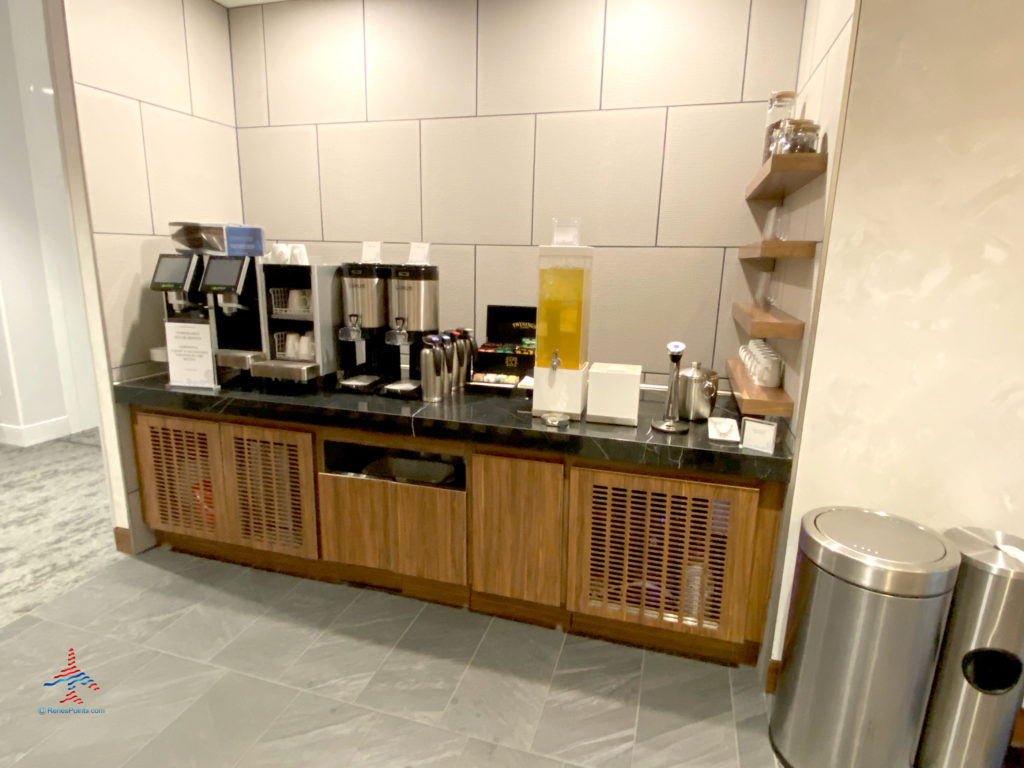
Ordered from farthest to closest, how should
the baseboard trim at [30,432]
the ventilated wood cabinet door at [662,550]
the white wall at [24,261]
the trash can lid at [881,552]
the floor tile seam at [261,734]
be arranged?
the baseboard trim at [30,432] → the white wall at [24,261] → the ventilated wood cabinet door at [662,550] → the floor tile seam at [261,734] → the trash can lid at [881,552]

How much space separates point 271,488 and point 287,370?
542mm

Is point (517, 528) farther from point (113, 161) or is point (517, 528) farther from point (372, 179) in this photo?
point (113, 161)

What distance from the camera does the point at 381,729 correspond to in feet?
6.02

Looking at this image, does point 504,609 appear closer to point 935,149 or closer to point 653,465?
point 653,465

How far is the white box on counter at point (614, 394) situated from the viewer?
212 cm

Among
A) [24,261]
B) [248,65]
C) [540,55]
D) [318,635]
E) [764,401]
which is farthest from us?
[24,261]


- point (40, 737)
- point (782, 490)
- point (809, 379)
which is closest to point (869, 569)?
point (782, 490)

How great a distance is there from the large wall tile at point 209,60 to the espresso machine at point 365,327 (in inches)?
52.3

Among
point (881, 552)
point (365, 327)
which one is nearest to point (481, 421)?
point (365, 327)

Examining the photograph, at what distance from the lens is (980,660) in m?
1.66

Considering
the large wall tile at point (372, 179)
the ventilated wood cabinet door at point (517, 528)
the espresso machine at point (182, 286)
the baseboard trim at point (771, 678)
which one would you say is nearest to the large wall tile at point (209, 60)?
the large wall tile at point (372, 179)

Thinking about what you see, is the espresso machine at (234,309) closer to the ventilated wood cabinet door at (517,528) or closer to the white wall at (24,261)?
the ventilated wood cabinet door at (517,528)

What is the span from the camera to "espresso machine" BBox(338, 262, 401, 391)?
251cm

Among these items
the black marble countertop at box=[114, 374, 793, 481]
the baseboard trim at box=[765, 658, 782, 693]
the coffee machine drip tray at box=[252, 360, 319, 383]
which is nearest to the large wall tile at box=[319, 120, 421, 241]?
the coffee machine drip tray at box=[252, 360, 319, 383]
